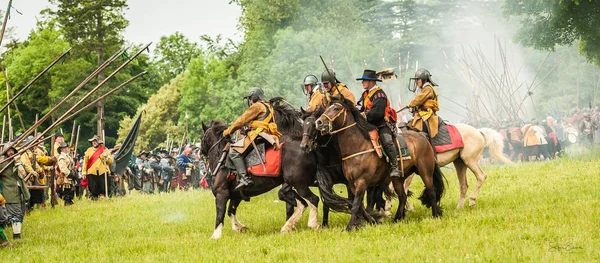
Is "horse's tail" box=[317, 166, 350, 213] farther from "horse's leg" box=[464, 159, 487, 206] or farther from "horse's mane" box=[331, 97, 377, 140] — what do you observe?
"horse's leg" box=[464, 159, 487, 206]

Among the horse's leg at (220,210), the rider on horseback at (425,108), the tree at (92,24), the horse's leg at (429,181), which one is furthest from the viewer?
the tree at (92,24)

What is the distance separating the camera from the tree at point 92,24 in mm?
54062

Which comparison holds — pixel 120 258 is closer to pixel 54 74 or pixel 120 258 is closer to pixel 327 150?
pixel 327 150

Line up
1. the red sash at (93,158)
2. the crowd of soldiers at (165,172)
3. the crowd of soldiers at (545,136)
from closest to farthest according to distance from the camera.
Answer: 1. the red sash at (93,158)
2. the crowd of soldiers at (545,136)
3. the crowd of soldiers at (165,172)

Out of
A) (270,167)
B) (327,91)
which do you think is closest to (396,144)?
(327,91)

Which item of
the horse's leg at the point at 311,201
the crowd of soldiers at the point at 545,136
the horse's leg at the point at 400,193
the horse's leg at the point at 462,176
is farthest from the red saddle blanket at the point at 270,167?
the crowd of soldiers at the point at 545,136


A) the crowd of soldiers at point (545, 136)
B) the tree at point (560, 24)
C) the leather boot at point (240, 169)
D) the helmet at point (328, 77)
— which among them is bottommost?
the crowd of soldiers at point (545, 136)

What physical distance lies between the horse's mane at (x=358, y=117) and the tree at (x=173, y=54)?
77.2 meters

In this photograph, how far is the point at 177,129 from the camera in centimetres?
7412

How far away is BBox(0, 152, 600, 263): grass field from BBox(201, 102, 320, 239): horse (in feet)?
1.23

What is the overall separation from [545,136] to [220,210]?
2097cm

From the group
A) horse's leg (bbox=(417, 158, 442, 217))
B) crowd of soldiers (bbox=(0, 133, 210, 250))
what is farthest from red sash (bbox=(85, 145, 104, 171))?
horse's leg (bbox=(417, 158, 442, 217))

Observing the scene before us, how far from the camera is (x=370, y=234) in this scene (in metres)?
12.5

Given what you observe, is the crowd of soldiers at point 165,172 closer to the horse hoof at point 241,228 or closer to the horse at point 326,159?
the horse hoof at point 241,228
